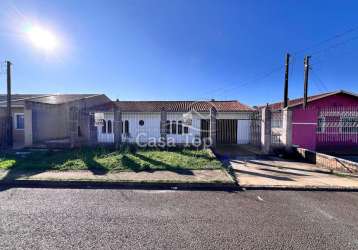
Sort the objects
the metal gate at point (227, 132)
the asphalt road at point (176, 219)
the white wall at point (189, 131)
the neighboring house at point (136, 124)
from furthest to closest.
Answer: the metal gate at point (227, 132), the white wall at point (189, 131), the neighboring house at point (136, 124), the asphalt road at point (176, 219)

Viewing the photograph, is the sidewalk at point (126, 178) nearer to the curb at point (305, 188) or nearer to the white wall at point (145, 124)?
the curb at point (305, 188)

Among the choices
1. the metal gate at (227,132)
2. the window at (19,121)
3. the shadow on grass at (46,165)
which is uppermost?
the window at (19,121)

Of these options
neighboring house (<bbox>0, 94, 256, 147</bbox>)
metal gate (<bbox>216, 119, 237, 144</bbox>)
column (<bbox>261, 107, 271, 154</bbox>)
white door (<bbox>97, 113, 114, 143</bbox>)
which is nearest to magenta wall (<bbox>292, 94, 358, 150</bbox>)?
column (<bbox>261, 107, 271, 154</bbox>)

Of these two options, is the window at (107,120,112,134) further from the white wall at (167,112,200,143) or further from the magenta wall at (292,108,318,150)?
the magenta wall at (292,108,318,150)

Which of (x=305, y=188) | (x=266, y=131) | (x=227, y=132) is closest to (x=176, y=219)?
(x=305, y=188)

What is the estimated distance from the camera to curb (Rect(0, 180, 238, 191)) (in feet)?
17.9

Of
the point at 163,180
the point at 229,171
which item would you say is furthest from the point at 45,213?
the point at 229,171

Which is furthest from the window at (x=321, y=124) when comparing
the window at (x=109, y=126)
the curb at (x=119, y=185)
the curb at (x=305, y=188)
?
the window at (x=109, y=126)

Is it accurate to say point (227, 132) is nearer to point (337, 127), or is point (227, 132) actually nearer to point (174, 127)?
point (174, 127)

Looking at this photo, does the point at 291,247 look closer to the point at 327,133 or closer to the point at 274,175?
the point at 274,175

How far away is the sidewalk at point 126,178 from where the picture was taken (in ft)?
18.3

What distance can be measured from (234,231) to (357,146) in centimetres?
1418

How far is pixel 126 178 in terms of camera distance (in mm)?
5938

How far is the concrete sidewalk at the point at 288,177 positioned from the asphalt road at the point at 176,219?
0.45m
